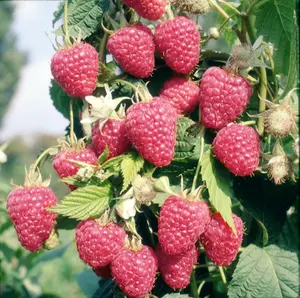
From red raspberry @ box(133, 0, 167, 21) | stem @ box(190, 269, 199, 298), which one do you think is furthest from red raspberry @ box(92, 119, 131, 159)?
stem @ box(190, 269, 199, 298)

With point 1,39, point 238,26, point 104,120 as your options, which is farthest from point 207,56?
point 1,39

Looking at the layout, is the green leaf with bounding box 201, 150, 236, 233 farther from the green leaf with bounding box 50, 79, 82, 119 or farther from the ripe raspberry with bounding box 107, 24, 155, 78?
the green leaf with bounding box 50, 79, 82, 119

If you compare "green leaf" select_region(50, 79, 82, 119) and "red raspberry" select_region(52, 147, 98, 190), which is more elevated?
"red raspberry" select_region(52, 147, 98, 190)

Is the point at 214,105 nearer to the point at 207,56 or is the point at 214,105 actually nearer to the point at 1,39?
the point at 207,56

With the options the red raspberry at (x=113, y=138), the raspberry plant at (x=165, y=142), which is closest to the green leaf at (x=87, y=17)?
the raspberry plant at (x=165, y=142)

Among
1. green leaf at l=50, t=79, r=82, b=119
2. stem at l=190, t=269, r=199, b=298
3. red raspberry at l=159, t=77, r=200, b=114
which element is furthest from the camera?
green leaf at l=50, t=79, r=82, b=119

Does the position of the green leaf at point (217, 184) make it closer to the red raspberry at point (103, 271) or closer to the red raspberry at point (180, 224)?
the red raspberry at point (180, 224)
